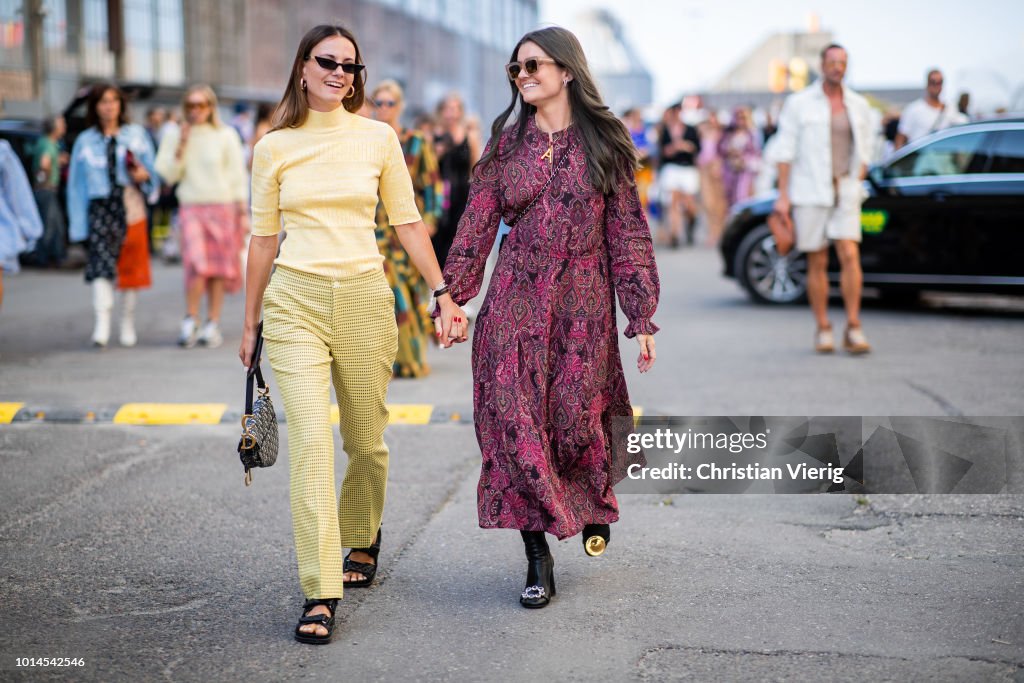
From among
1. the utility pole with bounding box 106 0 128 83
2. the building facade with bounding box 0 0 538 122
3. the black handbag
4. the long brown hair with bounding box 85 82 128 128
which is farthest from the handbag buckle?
the utility pole with bounding box 106 0 128 83

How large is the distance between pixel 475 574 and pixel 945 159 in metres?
8.27

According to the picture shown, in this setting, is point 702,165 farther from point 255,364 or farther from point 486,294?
point 255,364

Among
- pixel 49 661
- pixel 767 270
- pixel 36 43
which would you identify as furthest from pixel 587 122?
pixel 36 43

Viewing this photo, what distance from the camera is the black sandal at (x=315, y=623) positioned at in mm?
4047

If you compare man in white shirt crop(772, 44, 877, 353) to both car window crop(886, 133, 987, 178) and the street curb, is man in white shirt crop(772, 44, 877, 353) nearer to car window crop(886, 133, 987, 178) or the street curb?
car window crop(886, 133, 987, 178)

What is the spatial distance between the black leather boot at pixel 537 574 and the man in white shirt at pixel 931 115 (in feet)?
35.8

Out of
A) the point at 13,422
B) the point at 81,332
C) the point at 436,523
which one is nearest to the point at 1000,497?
the point at 436,523

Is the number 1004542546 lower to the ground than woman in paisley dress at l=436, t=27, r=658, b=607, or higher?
lower

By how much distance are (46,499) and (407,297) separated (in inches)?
130

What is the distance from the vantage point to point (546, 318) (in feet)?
14.2

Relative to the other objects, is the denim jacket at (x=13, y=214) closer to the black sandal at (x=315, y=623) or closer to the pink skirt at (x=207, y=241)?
the pink skirt at (x=207, y=241)

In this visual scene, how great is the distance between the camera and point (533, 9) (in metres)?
73.2

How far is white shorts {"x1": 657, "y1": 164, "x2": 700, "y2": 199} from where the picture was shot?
2089cm

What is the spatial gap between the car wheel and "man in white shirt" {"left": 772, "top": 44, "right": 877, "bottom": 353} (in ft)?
10.7
